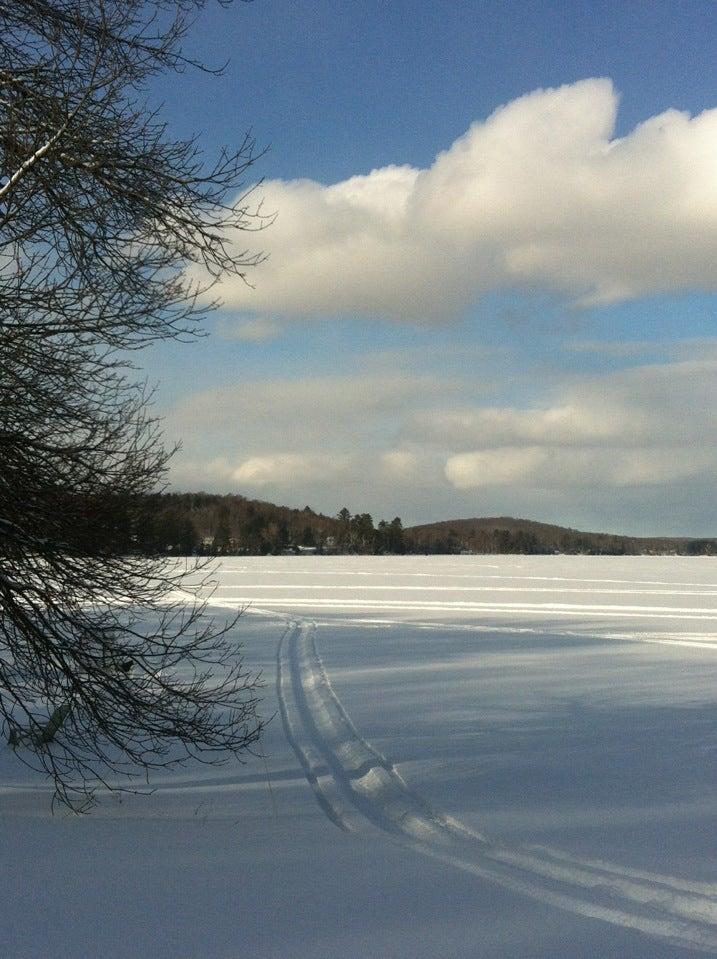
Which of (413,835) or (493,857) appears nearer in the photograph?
(493,857)

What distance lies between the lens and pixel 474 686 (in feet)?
39.5

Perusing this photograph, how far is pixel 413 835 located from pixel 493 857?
0.72 m

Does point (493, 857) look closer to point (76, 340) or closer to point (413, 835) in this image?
point (413, 835)

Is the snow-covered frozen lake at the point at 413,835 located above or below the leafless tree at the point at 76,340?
below

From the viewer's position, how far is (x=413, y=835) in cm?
638

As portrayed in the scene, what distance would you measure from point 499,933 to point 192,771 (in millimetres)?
4414

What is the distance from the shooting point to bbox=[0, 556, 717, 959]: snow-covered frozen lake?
4746mm

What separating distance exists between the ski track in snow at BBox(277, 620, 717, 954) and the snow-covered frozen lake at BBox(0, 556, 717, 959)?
2 centimetres

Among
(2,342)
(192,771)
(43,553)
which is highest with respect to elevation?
(2,342)

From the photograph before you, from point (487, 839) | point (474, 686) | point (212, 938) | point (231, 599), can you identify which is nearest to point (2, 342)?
point (212, 938)

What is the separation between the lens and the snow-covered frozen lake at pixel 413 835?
4.75m

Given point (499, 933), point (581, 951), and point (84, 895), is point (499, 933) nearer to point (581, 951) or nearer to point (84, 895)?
point (581, 951)

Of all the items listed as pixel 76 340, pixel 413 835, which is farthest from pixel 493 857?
pixel 76 340

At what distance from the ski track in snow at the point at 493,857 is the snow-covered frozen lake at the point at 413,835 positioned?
0.02 metres
